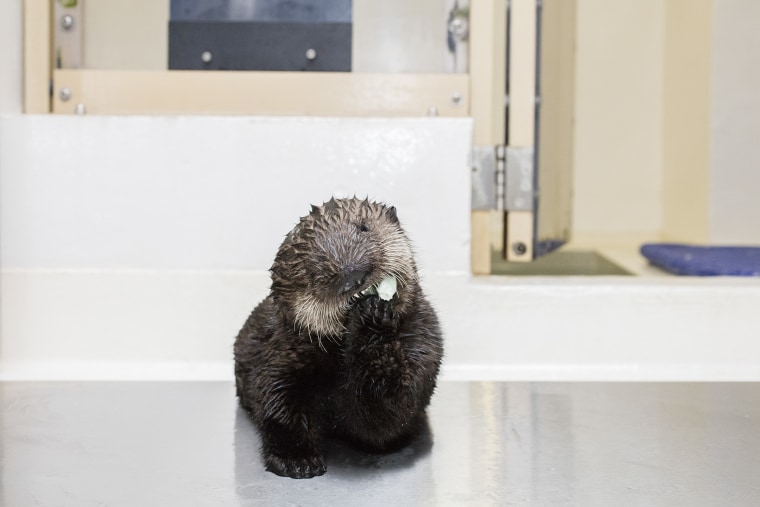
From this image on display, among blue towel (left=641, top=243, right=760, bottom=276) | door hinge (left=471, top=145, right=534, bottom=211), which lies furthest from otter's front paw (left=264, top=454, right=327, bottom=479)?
blue towel (left=641, top=243, right=760, bottom=276)

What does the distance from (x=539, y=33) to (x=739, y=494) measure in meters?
1.35

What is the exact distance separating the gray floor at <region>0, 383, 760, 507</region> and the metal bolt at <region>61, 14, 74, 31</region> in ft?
3.03

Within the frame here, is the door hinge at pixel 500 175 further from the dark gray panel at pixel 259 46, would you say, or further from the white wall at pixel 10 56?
the white wall at pixel 10 56

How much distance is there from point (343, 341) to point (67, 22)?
4.52ft

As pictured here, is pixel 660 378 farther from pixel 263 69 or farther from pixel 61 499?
pixel 61 499

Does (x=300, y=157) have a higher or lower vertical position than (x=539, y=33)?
lower

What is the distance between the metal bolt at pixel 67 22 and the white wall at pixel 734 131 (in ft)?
11.0

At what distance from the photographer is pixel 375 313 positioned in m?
1.24

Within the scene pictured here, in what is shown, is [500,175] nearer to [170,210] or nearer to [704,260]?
[170,210]

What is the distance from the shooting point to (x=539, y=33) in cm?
225

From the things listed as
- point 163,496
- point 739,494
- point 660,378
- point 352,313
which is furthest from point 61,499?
point 660,378

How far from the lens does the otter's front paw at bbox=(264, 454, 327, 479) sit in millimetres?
1322

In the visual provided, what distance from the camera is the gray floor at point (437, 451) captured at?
127 cm

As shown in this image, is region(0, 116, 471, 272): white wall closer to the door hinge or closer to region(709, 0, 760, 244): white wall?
the door hinge
